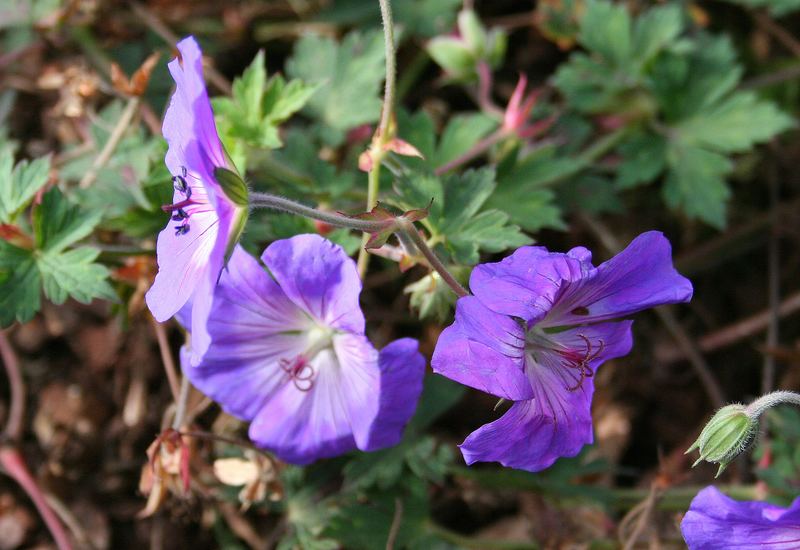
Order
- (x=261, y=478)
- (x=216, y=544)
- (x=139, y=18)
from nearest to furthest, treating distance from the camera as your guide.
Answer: (x=261, y=478) < (x=216, y=544) < (x=139, y=18)

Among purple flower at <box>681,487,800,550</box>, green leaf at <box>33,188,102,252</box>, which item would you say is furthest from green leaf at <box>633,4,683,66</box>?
green leaf at <box>33,188,102,252</box>

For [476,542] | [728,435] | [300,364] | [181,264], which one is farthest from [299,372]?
[728,435]

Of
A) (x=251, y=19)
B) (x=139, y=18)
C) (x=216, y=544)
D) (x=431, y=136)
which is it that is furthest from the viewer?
(x=251, y=19)

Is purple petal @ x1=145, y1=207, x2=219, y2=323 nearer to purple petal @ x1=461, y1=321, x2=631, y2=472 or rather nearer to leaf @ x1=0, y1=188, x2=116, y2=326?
leaf @ x1=0, y1=188, x2=116, y2=326

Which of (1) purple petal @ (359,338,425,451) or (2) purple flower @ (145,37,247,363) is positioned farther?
(1) purple petal @ (359,338,425,451)

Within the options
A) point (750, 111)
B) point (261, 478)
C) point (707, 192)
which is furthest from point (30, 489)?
point (750, 111)

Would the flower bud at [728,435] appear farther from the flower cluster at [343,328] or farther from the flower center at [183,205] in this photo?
the flower center at [183,205]

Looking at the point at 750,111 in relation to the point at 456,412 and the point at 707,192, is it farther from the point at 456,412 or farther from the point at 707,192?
the point at 456,412
